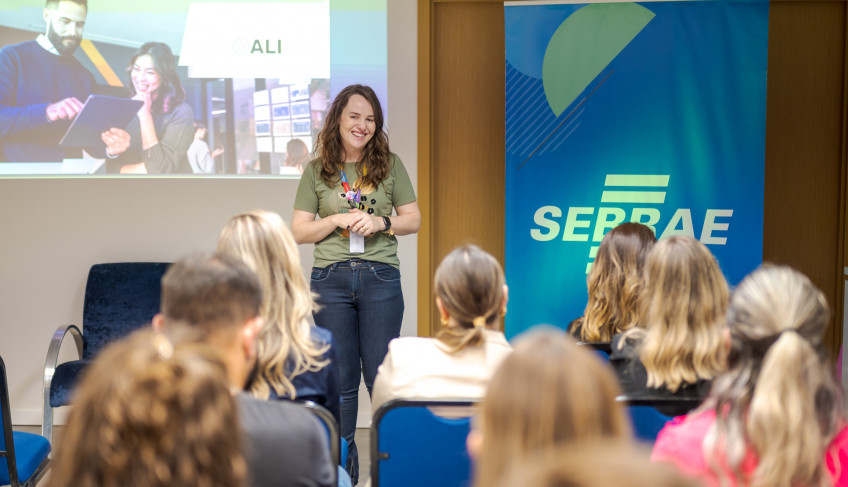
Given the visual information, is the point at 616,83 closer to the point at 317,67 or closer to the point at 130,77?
the point at 317,67

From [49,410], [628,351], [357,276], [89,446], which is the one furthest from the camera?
[49,410]

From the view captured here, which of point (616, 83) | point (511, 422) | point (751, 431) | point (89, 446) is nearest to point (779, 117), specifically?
point (616, 83)

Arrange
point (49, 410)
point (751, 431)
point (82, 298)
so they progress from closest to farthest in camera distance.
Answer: point (751, 431)
point (49, 410)
point (82, 298)

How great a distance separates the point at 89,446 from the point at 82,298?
11.8 ft

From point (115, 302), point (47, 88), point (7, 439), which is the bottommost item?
point (7, 439)

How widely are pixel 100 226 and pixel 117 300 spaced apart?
48 centimetres

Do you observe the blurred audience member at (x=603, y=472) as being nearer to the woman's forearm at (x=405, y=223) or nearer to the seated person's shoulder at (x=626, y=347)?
the seated person's shoulder at (x=626, y=347)

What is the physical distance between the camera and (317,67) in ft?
13.5

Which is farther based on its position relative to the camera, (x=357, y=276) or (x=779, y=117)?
(x=779, y=117)

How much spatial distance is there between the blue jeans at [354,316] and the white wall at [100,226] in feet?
3.57

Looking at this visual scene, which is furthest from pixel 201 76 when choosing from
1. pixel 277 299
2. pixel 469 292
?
pixel 469 292

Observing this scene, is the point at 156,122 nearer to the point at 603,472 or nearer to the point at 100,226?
the point at 100,226

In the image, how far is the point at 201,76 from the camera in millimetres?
4129

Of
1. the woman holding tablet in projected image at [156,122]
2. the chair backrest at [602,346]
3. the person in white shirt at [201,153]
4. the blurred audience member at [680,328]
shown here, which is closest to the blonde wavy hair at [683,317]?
the blurred audience member at [680,328]
